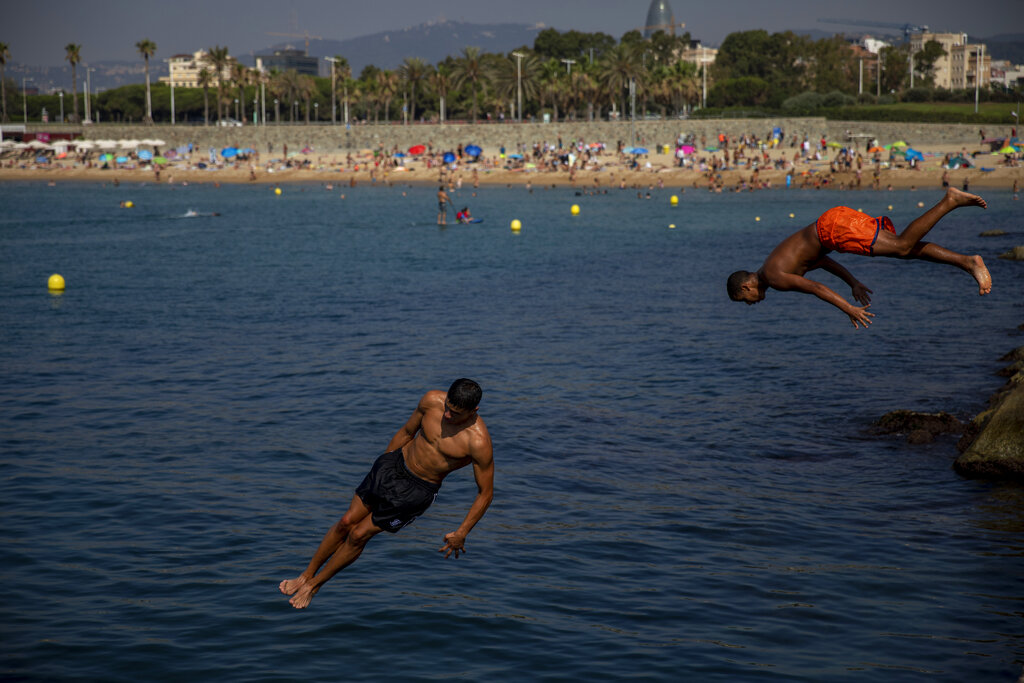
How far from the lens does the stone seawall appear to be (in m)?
98.4

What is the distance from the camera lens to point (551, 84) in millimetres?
127750

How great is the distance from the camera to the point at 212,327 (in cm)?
3083

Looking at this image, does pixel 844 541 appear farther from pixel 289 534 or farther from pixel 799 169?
pixel 799 169

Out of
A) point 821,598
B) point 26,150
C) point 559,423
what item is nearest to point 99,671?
point 821,598

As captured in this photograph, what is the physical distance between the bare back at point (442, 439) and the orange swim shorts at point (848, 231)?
12.9 feet

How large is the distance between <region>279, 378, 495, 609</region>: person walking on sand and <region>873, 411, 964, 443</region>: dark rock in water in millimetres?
12578

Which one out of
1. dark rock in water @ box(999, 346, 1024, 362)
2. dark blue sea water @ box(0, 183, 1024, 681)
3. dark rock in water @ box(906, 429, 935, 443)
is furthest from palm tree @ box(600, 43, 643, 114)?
dark rock in water @ box(906, 429, 935, 443)

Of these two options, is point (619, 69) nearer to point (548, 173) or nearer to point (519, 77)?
point (519, 77)

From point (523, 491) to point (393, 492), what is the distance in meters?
7.83

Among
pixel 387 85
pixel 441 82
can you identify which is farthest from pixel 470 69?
pixel 387 85

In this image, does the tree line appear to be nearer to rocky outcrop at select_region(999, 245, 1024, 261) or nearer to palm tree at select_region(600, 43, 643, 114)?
palm tree at select_region(600, 43, 643, 114)

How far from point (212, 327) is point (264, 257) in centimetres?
1980

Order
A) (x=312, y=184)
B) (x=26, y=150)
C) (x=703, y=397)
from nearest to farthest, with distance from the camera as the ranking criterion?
(x=703, y=397) → (x=312, y=184) → (x=26, y=150)

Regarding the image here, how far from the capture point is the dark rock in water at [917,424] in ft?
61.0
